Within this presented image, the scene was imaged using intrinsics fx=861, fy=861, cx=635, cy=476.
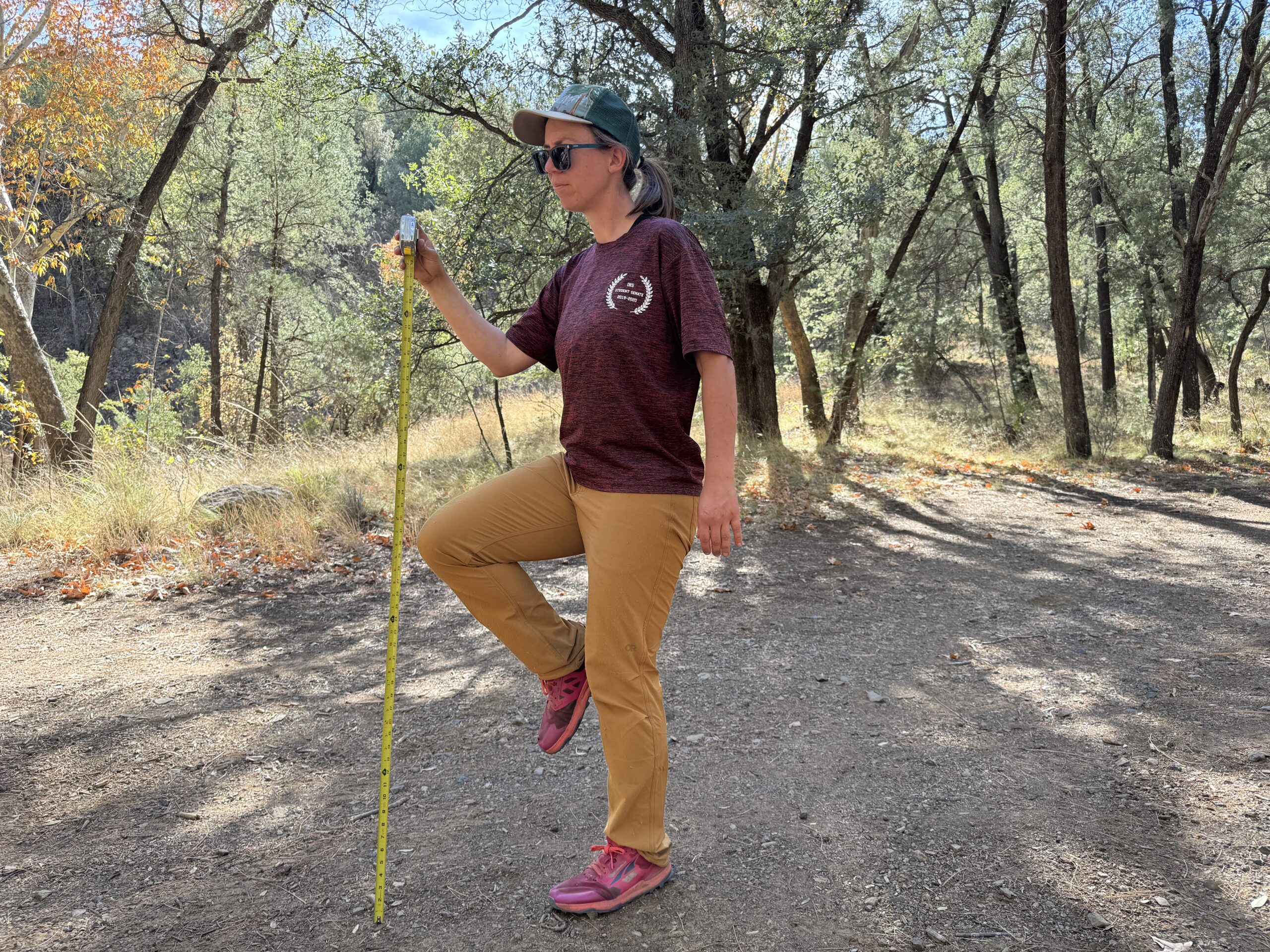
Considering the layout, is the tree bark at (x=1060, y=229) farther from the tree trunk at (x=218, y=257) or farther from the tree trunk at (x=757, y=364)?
the tree trunk at (x=218, y=257)

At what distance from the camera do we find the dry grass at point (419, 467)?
24.7 ft

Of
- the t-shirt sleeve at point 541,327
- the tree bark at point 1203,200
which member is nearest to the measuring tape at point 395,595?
the t-shirt sleeve at point 541,327

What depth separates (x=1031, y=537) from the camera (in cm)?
816

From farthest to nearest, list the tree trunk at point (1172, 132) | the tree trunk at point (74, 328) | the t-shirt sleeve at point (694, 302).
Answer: the tree trunk at point (74, 328) < the tree trunk at point (1172, 132) < the t-shirt sleeve at point (694, 302)

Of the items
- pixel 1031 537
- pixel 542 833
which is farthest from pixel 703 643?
pixel 1031 537

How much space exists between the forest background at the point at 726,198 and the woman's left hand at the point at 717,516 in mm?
4852

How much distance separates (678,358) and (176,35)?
42.8ft

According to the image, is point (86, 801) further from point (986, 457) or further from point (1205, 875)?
point (986, 457)

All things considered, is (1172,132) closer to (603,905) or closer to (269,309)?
(603,905)

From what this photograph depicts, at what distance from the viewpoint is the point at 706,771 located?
3.55 meters

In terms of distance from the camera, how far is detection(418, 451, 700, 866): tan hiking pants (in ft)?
7.67

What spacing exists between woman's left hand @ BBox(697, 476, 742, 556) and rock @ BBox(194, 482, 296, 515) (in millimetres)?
6691

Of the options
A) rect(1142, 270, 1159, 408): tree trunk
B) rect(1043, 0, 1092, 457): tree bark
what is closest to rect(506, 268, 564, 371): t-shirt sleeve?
rect(1043, 0, 1092, 457): tree bark

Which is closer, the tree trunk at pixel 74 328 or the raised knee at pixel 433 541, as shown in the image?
the raised knee at pixel 433 541
